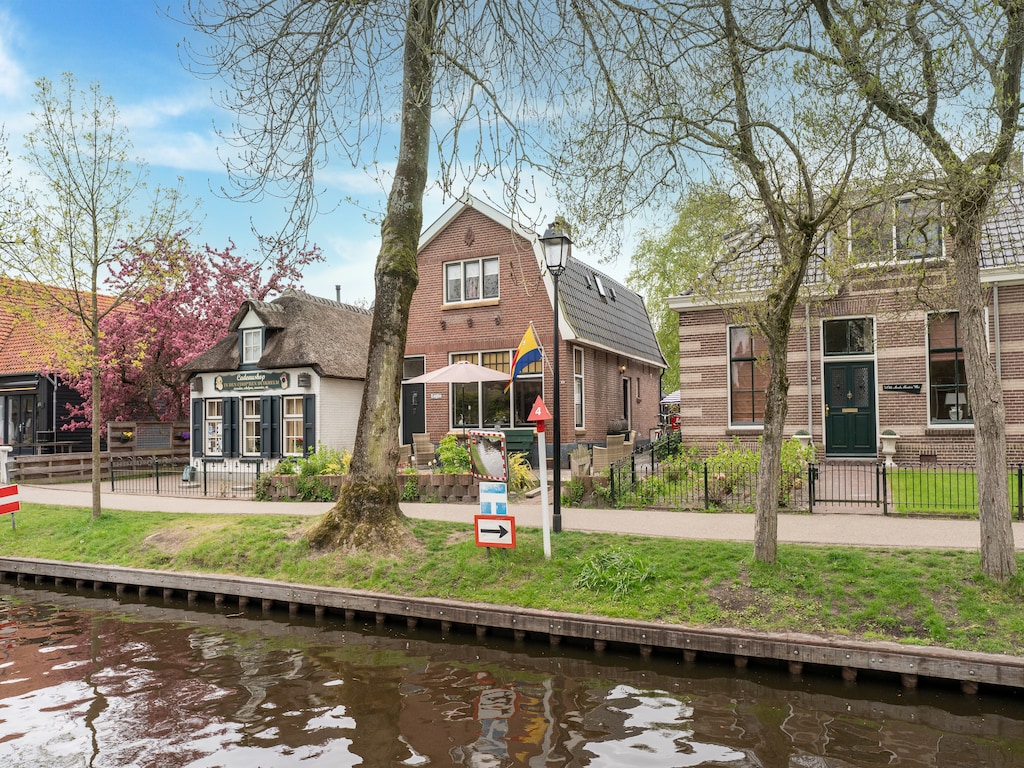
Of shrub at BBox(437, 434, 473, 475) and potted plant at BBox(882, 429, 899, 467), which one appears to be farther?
potted plant at BBox(882, 429, 899, 467)

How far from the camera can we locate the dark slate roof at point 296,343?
72.3ft

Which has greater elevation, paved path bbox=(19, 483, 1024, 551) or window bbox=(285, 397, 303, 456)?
window bbox=(285, 397, 303, 456)

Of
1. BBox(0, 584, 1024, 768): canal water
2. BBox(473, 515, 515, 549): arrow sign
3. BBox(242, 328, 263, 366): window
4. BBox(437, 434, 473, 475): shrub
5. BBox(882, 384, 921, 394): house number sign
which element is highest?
BBox(242, 328, 263, 366): window

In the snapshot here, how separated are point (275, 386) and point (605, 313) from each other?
36.3ft

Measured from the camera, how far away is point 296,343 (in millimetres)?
22266

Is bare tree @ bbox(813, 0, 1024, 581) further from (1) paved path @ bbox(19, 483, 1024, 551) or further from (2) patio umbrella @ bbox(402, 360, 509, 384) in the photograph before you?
(2) patio umbrella @ bbox(402, 360, 509, 384)

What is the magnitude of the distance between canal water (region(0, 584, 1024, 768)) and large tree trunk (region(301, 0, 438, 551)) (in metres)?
2.08

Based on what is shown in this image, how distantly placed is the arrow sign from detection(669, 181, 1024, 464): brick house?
7999 millimetres

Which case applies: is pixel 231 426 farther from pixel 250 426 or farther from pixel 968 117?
pixel 968 117

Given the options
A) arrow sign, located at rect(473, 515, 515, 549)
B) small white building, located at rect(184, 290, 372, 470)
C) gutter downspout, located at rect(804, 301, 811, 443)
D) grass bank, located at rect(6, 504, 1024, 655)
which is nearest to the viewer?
grass bank, located at rect(6, 504, 1024, 655)

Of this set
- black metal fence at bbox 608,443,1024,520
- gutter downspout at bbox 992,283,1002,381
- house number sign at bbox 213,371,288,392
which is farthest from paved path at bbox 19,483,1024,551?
house number sign at bbox 213,371,288,392

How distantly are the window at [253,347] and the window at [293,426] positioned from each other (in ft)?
6.07

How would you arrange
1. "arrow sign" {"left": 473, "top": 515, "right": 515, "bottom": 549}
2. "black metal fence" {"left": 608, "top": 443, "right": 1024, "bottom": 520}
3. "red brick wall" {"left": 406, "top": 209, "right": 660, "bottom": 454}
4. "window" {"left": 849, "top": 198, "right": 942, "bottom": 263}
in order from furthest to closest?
"red brick wall" {"left": 406, "top": 209, "right": 660, "bottom": 454}
"black metal fence" {"left": 608, "top": 443, "right": 1024, "bottom": 520}
"arrow sign" {"left": 473, "top": 515, "right": 515, "bottom": 549}
"window" {"left": 849, "top": 198, "right": 942, "bottom": 263}

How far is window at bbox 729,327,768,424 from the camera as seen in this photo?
1783cm
